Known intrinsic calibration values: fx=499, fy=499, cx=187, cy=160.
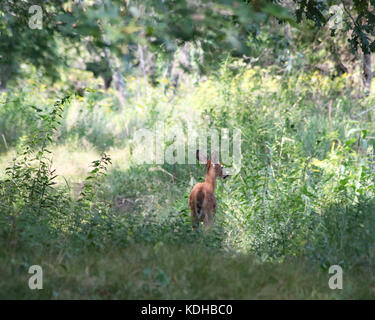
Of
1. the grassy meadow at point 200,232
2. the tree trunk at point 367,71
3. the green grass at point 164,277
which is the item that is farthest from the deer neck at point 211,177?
the tree trunk at point 367,71

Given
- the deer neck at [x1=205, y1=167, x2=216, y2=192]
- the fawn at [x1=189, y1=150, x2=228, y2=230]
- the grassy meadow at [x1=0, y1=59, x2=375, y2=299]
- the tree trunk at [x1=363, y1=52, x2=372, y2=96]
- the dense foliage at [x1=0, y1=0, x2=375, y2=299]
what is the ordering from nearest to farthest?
1. the dense foliage at [x1=0, y1=0, x2=375, y2=299]
2. the grassy meadow at [x1=0, y1=59, x2=375, y2=299]
3. the fawn at [x1=189, y1=150, x2=228, y2=230]
4. the deer neck at [x1=205, y1=167, x2=216, y2=192]
5. the tree trunk at [x1=363, y1=52, x2=372, y2=96]

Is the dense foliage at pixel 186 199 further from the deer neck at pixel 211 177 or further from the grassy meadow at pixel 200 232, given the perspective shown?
the deer neck at pixel 211 177

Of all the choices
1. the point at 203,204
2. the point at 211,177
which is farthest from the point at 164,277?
the point at 211,177

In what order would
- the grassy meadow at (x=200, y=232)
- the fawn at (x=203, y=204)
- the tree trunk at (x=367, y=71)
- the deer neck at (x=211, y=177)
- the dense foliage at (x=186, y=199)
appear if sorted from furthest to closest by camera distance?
1. the tree trunk at (x=367, y=71)
2. the deer neck at (x=211, y=177)
3. the fawn at (x=203, y=204)
4. the grassy meadow at (x=200, y=232)
5. the dense foliage at (x=186, y=199)

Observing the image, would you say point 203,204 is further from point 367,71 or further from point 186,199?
point 367,71

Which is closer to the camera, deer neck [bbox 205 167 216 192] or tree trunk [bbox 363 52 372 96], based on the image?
deer neck [bbox 205 167 216 192]

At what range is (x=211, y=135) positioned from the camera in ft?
27.7

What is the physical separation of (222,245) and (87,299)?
1.93 metres

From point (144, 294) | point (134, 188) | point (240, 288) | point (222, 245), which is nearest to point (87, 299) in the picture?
point (144, 294)

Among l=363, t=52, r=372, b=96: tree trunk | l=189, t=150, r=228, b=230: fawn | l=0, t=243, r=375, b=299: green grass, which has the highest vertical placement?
l=363, t=52, r=372, b=96: tree trunk

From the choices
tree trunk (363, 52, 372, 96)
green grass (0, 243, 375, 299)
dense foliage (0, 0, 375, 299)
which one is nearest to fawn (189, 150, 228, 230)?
dense foliage (0, 0, 375, 299)

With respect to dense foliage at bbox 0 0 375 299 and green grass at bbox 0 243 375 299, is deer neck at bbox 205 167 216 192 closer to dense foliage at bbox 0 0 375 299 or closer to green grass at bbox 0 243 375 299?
dense foliage at bbox 0 0 375 299

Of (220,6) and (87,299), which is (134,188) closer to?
(87,299)

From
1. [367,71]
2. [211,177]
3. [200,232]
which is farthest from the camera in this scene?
[367,71]
